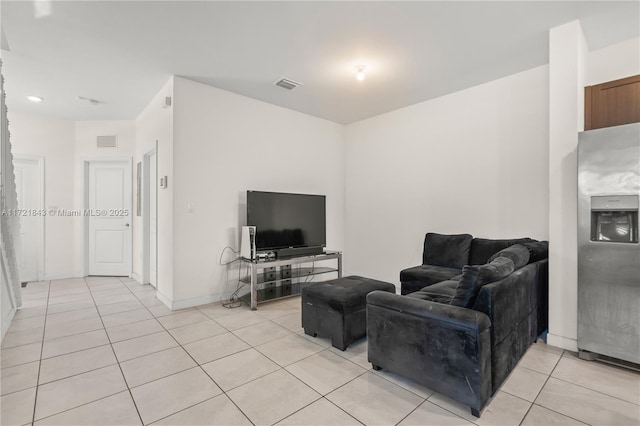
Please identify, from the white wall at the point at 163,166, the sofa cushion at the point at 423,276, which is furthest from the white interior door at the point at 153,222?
the sofa cushion at the point at 423,276

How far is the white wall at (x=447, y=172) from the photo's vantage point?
3459 millimetres

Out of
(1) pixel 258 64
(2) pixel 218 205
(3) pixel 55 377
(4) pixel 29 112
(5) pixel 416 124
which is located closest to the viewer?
(3) pixel 55 377

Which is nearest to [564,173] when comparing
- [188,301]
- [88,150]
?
[188,301]

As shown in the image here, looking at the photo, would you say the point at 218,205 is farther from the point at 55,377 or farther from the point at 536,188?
the point at 536,188

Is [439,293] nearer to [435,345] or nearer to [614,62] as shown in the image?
[435,345]

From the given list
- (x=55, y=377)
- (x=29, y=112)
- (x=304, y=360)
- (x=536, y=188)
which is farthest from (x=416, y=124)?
(x=29, y=112)

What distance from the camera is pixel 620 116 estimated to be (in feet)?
8.77

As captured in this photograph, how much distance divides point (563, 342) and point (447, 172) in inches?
91.4

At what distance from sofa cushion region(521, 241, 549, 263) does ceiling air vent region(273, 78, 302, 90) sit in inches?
124

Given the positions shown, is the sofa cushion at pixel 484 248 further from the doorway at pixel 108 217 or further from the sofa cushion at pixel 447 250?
Result: the doorway at pixel 108 217

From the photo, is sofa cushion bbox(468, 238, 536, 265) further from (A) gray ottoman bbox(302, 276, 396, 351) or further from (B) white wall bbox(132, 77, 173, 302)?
(B) white wall bbox(132, 77, 173, 302)

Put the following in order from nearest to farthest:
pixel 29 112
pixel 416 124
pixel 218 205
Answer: pixel 218 205 < pixel 416 124 < pixel 29 112

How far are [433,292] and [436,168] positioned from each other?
2.24 m

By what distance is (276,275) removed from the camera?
439 cm
